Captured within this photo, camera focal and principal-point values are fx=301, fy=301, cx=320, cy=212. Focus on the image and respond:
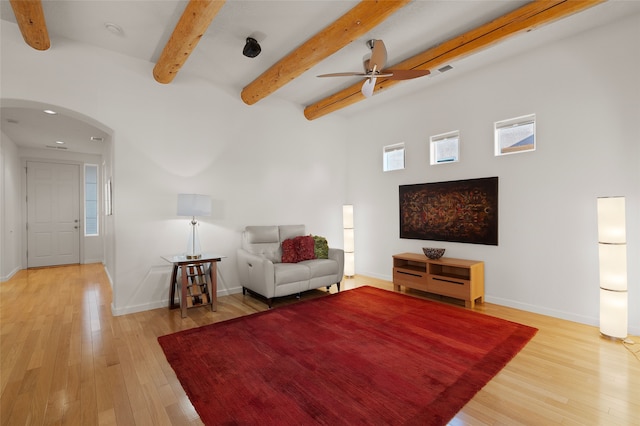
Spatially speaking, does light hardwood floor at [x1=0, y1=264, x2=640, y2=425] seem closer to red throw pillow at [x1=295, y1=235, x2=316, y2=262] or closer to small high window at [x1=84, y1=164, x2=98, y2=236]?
red throw pillow at [x1=295, y1=235, x2=316, y2=262]

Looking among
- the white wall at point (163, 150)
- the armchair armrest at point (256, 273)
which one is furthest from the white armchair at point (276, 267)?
the white wall at point (163, 150)

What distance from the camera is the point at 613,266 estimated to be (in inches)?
112

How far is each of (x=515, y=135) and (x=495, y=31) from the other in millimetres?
1420

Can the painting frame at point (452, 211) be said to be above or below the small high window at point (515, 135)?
below

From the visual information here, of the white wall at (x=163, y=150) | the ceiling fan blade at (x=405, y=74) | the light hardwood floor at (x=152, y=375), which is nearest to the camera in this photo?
the light hardwood floor at (x=152, y=375)

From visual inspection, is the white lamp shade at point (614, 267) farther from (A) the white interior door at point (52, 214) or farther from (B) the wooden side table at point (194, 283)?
(A) the white interior door at point (52, 214)

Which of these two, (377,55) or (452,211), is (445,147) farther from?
(377,55)

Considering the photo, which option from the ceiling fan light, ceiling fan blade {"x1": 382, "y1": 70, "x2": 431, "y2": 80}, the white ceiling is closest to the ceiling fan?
ceiling fan blade {"x1": 382, "y1": 70, "x2": 431, "y2": 80}

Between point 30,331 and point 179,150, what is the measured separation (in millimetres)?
A: 2494

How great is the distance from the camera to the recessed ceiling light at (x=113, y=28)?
3.03 metres

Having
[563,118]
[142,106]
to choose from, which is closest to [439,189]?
[563,118]

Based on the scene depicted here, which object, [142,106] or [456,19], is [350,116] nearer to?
[456,19]

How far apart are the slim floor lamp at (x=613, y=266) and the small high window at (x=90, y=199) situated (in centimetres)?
931

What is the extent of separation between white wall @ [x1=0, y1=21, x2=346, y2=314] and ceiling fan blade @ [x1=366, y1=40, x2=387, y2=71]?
241 centimetres
